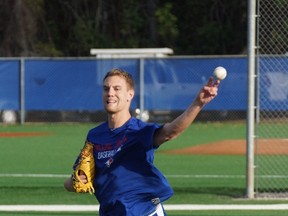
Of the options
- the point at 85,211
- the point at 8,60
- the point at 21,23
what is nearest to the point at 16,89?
the point at 8,60

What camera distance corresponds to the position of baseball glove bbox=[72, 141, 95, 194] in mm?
6117

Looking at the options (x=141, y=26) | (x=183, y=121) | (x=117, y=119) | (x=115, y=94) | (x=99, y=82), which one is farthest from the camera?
(x=141, y=26)

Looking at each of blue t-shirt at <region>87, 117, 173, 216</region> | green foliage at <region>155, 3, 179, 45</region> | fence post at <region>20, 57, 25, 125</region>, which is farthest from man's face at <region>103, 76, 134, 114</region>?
green foliage at <region>155, 3, 179, 45</region>

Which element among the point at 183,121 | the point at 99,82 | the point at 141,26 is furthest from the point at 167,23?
the point at 183,121

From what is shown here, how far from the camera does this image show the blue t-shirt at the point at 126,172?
6.10 metres

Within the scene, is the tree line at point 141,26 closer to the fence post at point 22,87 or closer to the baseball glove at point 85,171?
the fence post at point 22,87

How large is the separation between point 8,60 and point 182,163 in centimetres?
1210

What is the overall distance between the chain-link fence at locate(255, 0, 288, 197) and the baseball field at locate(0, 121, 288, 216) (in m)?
0.43

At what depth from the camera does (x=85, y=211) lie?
1168 cm

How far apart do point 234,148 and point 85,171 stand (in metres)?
14.0

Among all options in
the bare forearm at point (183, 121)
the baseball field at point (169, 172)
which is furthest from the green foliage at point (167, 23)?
the bare forearm at point (183, 121)

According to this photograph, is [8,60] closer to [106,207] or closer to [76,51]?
[76,51]

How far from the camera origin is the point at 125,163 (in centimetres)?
614

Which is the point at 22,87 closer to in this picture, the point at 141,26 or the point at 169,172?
the point at 141,26
